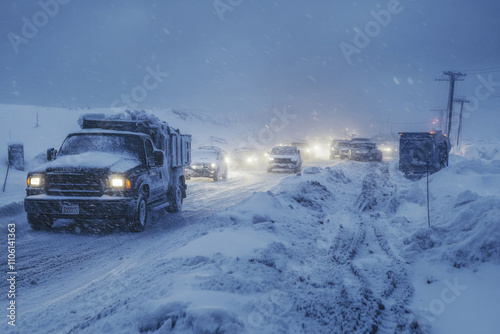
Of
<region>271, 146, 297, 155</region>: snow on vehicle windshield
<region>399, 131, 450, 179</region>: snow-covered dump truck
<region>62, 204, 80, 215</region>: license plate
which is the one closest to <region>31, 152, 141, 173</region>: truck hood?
<region>62, 204, 80, 215</region>: license plate

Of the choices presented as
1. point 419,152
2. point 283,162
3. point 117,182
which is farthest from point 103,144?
point 419,152

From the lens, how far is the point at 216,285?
13.9ft

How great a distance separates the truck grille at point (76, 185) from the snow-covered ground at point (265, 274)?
921 mm

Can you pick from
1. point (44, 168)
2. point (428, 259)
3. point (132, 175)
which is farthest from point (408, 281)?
point (44, 168)

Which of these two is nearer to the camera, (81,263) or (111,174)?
(81,263)

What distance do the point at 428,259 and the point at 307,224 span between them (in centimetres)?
337

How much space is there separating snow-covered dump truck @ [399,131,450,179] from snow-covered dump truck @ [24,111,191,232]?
1682cm

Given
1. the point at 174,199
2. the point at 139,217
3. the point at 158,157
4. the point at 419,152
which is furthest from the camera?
the point at 419,152

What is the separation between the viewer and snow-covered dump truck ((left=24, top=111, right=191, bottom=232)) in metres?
7.49

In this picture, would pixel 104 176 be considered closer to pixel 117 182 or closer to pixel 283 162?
pixel 117 182

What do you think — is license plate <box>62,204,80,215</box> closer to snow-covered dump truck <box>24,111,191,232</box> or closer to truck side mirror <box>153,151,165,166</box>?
snow-covered dump truck <box>24,111,191,232</box>

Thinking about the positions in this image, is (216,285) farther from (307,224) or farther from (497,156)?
(497,156)

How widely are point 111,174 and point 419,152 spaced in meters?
19.6

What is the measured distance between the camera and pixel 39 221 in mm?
7938
